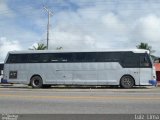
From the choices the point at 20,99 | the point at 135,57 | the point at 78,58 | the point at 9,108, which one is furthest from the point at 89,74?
the point at 9,108

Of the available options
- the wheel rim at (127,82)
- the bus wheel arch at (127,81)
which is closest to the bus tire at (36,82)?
the bus wheel arch at (127,81)

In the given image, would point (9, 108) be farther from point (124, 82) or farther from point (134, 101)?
point (124, 82)

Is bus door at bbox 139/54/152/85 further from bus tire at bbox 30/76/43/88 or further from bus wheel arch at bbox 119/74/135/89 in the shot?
bus tire at bbox 30/76/43/88

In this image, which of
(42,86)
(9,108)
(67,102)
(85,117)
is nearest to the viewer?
(85,117)

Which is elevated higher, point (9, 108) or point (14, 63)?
point (14, 63)

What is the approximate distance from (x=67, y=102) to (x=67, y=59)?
13.8 meters

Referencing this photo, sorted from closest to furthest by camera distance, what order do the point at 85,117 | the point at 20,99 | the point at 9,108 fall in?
the point at 85,117 < the point at 9,108 < the point at 20,99

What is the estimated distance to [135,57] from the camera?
2728 cm

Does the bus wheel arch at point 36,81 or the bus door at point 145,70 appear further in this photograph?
the bus wheel arch at point 36,81

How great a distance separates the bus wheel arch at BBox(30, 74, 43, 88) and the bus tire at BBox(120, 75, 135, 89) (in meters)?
6.18

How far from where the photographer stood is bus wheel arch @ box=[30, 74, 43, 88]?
29.2m

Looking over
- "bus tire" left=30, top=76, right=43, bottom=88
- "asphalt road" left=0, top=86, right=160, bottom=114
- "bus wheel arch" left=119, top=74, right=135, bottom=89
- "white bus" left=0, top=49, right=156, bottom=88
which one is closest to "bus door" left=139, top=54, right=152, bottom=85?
"white bus" left=0, top=49, right=156, bottom=88

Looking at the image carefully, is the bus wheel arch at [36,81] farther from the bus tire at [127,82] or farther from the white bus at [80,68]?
the bus tire at [127,82]

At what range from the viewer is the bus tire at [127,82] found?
27.0 metres
